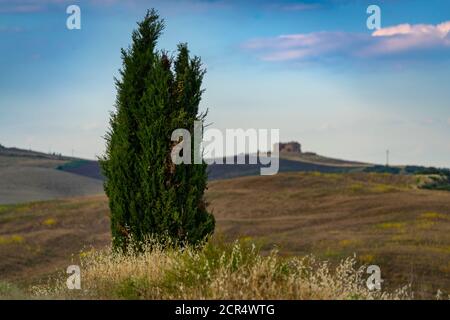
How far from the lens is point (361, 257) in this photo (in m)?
27.6

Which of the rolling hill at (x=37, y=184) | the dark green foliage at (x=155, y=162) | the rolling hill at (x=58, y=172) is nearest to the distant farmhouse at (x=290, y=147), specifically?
the rolling hill at (x=58, y=172)

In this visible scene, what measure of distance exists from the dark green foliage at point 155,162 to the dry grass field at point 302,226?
3.01 meters

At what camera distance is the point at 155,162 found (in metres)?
21.0

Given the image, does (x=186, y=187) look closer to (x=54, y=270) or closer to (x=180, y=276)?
(x=180, y=276)

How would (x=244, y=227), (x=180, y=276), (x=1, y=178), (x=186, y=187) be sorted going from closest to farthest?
(x=180, y=276) < (x=186, y=187) < (x=244, y=227) < (x=1, y=178)

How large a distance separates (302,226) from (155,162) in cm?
2007

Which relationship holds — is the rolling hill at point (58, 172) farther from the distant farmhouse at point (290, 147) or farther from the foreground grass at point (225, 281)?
the foreground grass at point (225, 281)

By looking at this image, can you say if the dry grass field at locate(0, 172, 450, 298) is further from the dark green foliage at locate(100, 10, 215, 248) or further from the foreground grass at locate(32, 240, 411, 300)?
the foreground grass at locate(32, 240, 411, 300)

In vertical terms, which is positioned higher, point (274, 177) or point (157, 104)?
point (157, 104)

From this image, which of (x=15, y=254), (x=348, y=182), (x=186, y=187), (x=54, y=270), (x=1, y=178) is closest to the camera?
(x=186, y=187)

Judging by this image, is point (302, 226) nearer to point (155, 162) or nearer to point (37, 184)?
point (155, 162)

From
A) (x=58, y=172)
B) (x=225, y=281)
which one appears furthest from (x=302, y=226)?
(x=58, y=172)
